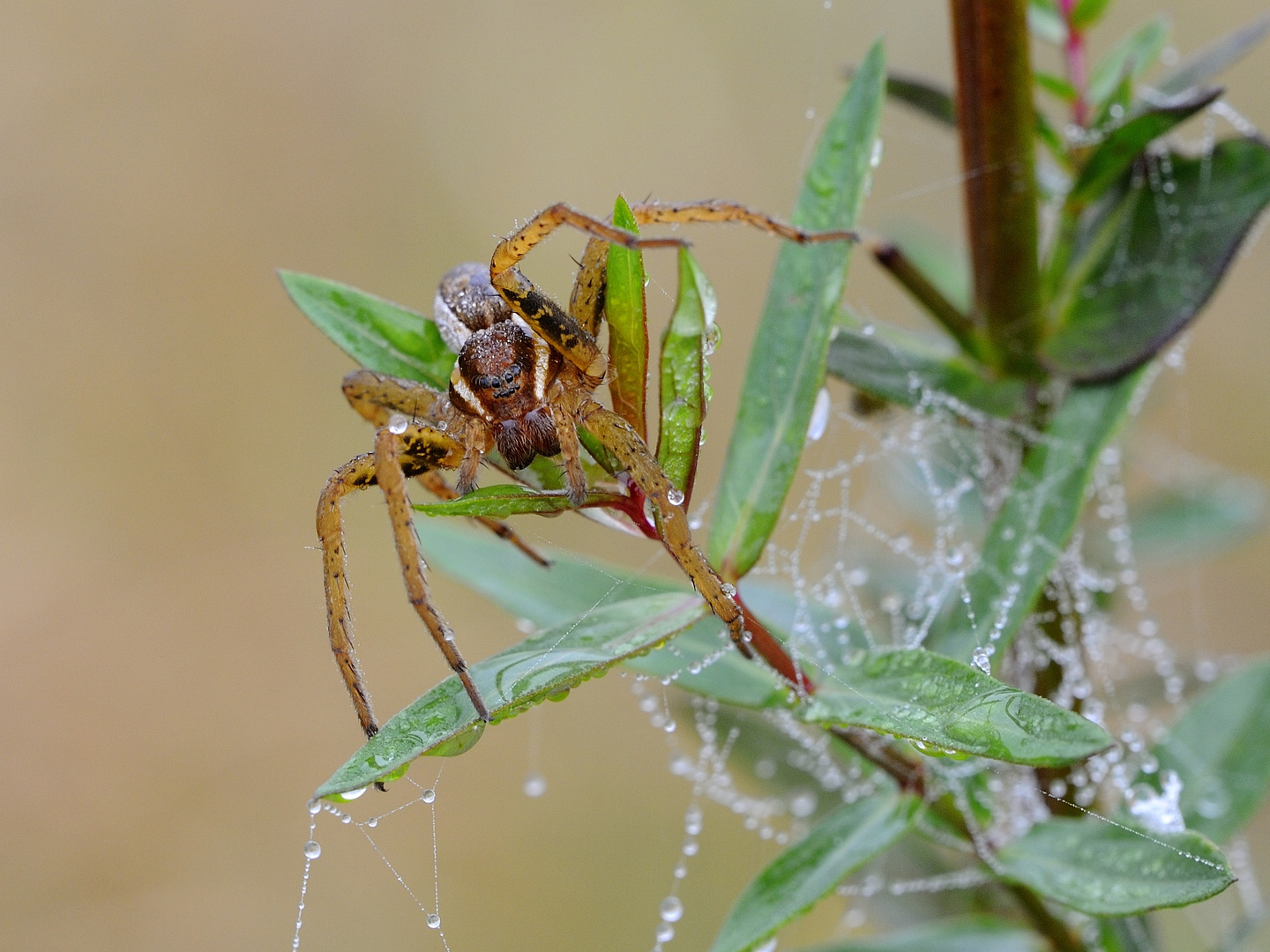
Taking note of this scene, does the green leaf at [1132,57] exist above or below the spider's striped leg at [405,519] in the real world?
above

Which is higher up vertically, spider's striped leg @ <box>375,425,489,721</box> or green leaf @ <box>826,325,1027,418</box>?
spider's striped leg @ <box>375,425,489,721</box>

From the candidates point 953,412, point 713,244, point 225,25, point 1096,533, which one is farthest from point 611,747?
point 225,25

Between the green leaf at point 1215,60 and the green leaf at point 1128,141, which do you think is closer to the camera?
the green leaf at point 1128,141

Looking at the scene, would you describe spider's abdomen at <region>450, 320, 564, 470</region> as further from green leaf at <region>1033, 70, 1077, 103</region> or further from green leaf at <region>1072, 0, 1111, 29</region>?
green leaf at <region>1072, 0, 1111, 29</region>

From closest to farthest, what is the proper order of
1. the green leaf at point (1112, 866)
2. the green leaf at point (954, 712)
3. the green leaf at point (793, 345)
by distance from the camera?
the green leaf at point (954, 712) → the green leaf at point (1112, 866) → the green leaf at point (793, 345)

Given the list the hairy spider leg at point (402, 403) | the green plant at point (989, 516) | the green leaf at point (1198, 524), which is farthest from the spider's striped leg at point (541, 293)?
the green leaf at point (1198, 524)

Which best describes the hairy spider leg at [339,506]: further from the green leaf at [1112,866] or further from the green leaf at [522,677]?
the green leaf at [1112,866]

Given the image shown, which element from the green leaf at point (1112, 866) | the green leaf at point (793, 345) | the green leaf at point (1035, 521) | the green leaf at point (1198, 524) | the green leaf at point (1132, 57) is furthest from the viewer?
the green leaf at point (1198, 524)

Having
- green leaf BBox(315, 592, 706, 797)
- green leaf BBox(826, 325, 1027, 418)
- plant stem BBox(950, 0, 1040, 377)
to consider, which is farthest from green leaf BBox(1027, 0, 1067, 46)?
green leaf BBox(315, 592, 706, 797)
